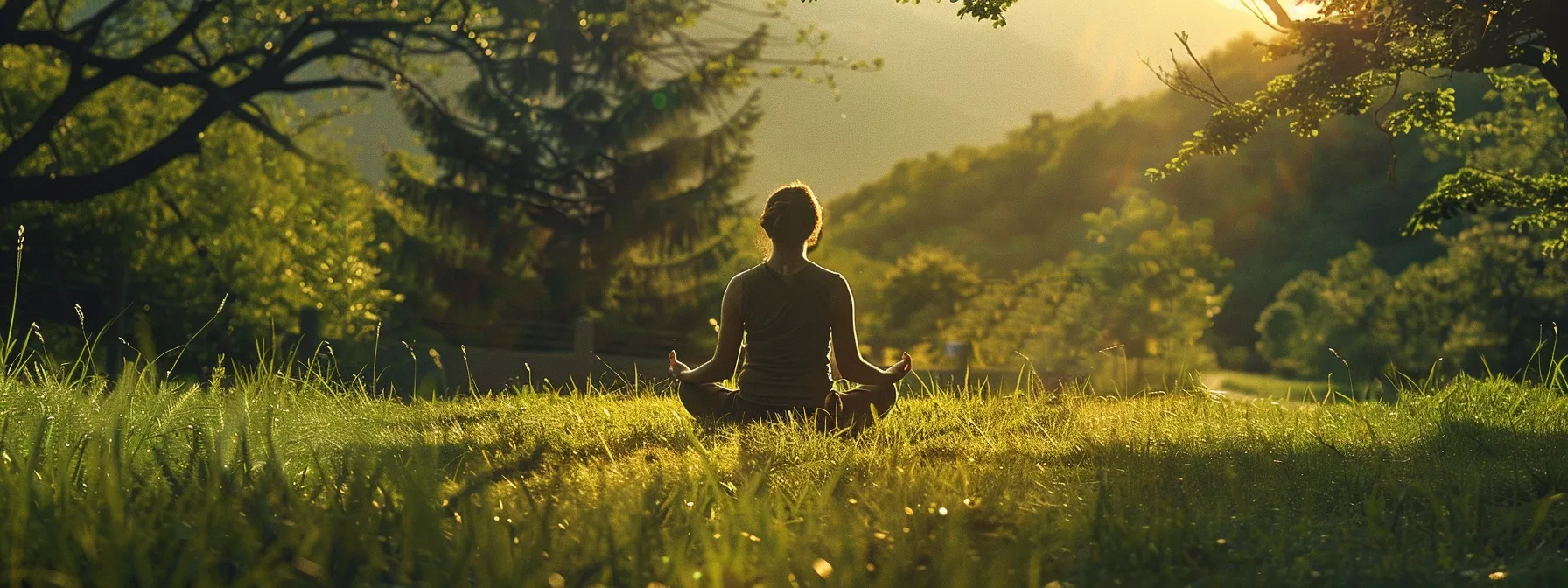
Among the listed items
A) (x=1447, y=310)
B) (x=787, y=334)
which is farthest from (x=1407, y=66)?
(x=1447, y=310)

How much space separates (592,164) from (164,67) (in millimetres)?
7519

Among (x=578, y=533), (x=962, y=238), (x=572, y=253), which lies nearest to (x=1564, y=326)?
(x=572, y=253)

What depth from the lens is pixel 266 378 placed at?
6934 millimetres

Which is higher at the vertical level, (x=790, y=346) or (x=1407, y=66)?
(x=1407, y=66)

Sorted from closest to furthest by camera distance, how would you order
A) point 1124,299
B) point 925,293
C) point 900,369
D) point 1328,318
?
1. point 900,369
2. point 925,293
3. point 1124,299
4. point 1328,318

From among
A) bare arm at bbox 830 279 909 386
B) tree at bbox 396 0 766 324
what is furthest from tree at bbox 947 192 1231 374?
bare arm at bbox 830 279 909 386

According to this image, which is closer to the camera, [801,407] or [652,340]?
[801,407]

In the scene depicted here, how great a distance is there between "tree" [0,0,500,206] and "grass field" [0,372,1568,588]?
10153mm

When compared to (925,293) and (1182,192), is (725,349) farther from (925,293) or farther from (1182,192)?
(1182,192)

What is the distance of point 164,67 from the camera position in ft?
67.4

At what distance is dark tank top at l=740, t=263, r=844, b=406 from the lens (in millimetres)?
6371

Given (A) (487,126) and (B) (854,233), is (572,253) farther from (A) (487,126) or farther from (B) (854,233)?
(B) (854,233)

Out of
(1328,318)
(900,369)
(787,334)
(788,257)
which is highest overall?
(788,257)

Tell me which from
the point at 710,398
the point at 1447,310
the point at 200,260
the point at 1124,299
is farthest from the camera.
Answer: the point at 1447,310
